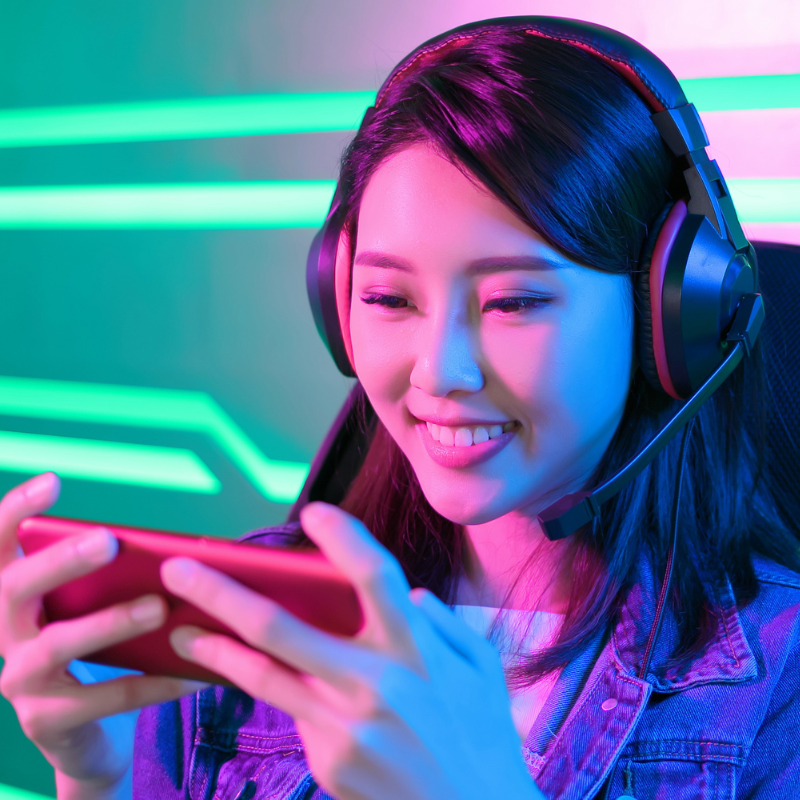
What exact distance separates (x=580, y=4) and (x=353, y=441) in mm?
778

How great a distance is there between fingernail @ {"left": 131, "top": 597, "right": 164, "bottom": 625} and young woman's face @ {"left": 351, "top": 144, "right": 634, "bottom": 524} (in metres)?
0.29

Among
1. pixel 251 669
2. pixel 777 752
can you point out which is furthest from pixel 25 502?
pixel 777 752

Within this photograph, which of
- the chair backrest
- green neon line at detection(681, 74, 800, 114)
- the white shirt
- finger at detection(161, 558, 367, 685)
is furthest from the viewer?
green neon line at detection(681, 74, 800, 114)

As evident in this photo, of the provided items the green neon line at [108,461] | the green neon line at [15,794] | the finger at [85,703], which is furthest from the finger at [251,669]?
the green neon line at [15,794]

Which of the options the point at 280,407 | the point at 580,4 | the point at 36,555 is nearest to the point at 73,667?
the point at 36,555

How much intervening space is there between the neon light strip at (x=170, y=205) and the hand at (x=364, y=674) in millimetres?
1107

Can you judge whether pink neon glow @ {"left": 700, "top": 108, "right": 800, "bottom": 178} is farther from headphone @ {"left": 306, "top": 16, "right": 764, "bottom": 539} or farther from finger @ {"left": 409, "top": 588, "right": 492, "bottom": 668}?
finger @ {"left": 409, "top": 588, "right": 492, "bottom": 668}

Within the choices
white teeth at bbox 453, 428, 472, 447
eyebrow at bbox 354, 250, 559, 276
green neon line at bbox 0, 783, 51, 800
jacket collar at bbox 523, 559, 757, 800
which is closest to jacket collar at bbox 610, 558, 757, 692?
jacket collar at bbox 523, 559, 757, 800

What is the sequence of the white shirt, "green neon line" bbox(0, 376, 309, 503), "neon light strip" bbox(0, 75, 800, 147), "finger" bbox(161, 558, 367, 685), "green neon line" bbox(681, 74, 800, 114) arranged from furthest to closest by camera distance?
1. "green neon line" bbox(0, 376, 309, 503)
2. "neon light strip" bbox(0, 75, 800, 147)
3. "green neon line" bbox(681, 74, 800, 114)
4. the white shirt
5. "finger" bbox(161, 558, 367, 685)

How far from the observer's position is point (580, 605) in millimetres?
801

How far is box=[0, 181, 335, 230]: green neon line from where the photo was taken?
146 cm

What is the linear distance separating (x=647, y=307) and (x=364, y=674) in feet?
1.46

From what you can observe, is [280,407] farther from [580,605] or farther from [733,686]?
[733,686]

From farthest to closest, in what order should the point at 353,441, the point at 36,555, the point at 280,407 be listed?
the point at 280,407, the point at 353,441, the point at 36,555
